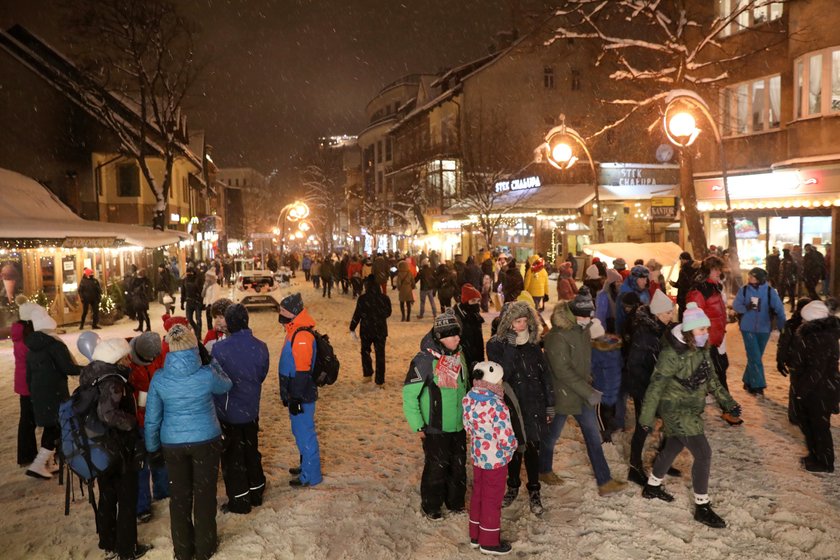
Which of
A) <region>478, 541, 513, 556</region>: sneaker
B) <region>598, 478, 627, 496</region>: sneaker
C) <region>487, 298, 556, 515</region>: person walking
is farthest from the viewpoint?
<region>598, 478, 627, 496</region>: sneaker

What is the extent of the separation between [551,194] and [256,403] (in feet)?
92.3

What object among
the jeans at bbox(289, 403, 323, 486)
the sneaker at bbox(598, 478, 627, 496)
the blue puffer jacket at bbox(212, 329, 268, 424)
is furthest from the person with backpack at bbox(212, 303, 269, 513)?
the sneaker at bbox(598, 478, 627, 496)

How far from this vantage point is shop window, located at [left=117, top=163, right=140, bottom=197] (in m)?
30.1

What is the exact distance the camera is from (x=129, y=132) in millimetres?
27531

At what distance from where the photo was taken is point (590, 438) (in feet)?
17.7

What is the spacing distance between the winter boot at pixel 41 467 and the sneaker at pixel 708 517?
583cm

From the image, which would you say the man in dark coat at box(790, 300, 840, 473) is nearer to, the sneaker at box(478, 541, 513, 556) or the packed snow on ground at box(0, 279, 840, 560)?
the packed snow on ground at box(0, 279, 840, 560)

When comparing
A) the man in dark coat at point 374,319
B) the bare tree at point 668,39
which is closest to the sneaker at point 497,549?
the man in dark coat at point 374,319

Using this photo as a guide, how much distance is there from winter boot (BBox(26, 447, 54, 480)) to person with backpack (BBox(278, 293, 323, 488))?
8.20 feet

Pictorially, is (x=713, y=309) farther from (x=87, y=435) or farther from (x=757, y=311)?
(x=87, y=435)

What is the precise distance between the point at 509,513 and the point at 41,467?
449 cm

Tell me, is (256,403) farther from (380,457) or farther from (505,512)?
(505,512)

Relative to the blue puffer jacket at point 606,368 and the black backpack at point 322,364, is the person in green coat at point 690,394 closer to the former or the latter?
the blue puffer jacket at point 606,368

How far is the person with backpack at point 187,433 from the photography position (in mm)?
4293
